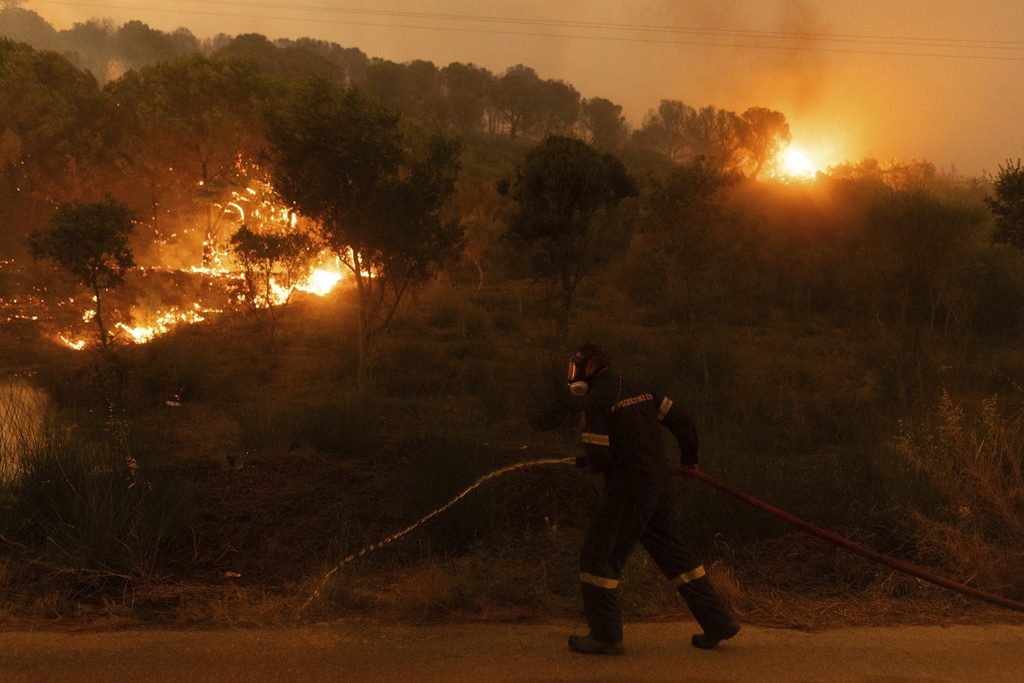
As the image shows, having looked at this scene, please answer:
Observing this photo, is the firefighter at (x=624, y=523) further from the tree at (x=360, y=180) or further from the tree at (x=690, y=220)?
the tree at (x=690, y=220)

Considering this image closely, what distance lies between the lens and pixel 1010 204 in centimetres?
1623

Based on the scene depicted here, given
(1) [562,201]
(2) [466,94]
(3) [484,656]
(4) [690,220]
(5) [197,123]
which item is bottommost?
(3) [484,656]

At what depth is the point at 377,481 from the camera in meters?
8.91

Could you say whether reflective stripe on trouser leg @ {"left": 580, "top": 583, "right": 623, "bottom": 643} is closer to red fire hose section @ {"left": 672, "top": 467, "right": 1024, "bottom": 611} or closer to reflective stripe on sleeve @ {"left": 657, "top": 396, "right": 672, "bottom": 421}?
red fire hose section @ {"left": 672, "top": 467, "right": 1024, "bottom": 611}

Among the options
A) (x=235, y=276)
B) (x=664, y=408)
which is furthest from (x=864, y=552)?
(x=235, y=276)

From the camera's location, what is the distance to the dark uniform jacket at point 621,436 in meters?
4.75

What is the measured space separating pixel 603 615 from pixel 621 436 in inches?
39.3

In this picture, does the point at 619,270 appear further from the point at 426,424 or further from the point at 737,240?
the point at 426,424

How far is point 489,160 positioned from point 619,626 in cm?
4312

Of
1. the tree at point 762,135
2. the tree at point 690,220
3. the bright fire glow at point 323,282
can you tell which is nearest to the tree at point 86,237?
the bright fire glow at point 323,282

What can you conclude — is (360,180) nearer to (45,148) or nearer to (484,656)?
(484,656)

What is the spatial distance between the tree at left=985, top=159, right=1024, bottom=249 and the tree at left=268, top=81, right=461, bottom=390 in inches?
417

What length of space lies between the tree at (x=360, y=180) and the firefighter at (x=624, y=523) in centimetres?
990

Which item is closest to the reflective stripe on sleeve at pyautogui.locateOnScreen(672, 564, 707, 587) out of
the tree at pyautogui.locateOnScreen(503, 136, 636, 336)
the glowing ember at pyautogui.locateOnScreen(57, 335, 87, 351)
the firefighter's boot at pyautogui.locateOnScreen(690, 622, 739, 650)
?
the firefighter's boot at pyautogui.locateOnScreen(690, 622, 739, 650)
